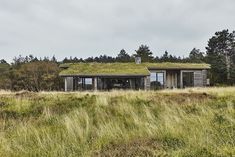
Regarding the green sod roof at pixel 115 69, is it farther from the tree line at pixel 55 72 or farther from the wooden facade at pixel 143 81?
the tree line at pixel 55 72

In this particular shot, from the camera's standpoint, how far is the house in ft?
116

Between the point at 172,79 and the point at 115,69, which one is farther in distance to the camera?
the point at 172,79

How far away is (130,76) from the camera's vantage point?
36.0 m

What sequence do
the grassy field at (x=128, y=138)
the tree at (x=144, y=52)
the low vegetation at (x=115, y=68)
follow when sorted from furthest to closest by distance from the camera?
the tree at (x=144, y=52), the low vegetation at (x=115, y=68), the grassy field at (x=128, y=138)

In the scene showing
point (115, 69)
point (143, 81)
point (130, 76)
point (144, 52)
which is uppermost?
point (144, 52)

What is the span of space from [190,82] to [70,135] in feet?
110

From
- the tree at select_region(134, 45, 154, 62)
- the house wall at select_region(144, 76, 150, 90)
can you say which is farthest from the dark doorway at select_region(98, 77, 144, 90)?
the tree at select_region(134, 45, 154, 62)

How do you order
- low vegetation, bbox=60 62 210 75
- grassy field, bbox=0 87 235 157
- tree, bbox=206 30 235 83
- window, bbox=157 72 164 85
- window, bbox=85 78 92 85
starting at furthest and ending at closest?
1. tree, bbox=206 30 235 83
2. window, bbox=157 72 164 85
3. window, bbox=85 78 92 85
4. low vegetation, bbox=60 62 210 75
5. grassy field, bbox=0 87 235 157

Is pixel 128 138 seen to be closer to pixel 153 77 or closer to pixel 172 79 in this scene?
pixel 153 77

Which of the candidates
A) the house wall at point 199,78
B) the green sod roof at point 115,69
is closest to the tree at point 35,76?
the green sod roof at point 115,69

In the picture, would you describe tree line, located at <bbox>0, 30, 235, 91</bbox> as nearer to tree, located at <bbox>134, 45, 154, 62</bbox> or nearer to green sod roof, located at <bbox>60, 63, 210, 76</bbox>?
tree, located at <bbox>134, 45, 154, 62</bbox>

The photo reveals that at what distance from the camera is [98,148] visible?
6645mm

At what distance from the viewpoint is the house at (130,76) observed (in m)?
35.4

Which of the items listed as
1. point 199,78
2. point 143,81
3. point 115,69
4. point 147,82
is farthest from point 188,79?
point 115,69
